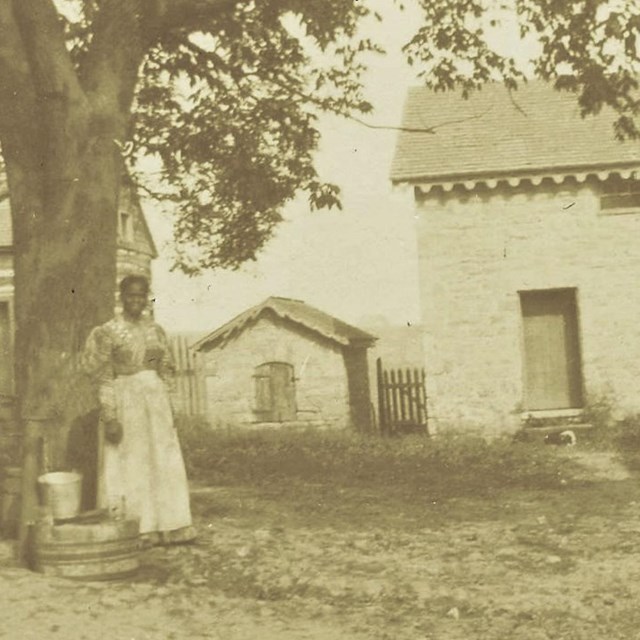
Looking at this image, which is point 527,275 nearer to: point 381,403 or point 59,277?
point 381,403

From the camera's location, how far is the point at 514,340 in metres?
20.2

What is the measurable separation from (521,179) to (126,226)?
1221 centimetres

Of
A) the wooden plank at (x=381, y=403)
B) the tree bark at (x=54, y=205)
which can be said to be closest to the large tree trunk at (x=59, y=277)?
the tree bark at (x=54, y=205)

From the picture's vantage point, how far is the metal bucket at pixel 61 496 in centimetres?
853

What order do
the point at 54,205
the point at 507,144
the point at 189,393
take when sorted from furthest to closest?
the point at 189,393 → the point at 507,144 → the point at 54,205

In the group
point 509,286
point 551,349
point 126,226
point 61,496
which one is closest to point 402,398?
point 551,349

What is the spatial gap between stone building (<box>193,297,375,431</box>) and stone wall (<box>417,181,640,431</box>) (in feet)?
9.33

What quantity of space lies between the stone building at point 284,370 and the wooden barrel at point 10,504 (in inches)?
503

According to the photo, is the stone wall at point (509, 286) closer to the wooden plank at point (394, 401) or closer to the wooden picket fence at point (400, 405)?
the wooden picket fence at point (400, 405)

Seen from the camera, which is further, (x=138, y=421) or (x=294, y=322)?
(x=294, y=322)

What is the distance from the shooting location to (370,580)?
28.4 feet

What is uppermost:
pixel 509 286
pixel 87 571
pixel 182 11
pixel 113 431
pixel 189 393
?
pixel 182 11

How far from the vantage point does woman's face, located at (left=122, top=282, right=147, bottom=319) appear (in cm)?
927

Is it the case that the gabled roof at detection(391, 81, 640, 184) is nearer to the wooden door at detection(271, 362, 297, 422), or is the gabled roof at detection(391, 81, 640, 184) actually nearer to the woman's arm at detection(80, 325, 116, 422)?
the wooden door at detection(271, 362, 297, 422)
